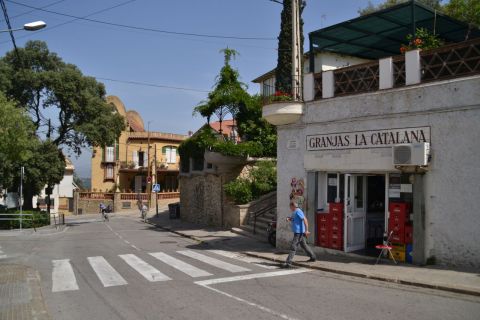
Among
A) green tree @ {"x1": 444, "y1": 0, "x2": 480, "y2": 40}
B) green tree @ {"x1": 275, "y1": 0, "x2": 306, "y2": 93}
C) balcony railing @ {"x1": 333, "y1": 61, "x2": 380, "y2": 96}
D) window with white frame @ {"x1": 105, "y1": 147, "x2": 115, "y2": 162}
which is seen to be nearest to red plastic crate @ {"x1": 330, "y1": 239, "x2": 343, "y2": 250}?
Result: balcony railing @ {"x1": 333, "y1": 61, "x2": 380, "y2": 96}

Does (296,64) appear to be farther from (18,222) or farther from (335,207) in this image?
(18,222)

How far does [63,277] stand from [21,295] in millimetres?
1953

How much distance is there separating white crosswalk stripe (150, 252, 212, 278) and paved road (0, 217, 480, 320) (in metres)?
0.02

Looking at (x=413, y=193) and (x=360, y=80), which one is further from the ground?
(x=360, y=80)

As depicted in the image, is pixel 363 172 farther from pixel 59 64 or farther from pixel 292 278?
pixel 59 64

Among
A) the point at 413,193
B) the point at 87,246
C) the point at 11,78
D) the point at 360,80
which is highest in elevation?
the point at 11,78

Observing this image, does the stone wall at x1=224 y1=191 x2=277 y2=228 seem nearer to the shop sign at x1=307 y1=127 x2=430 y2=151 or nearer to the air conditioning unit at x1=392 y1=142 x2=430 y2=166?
the shop sign at x1=307 y1=127 x2=430 y2=151

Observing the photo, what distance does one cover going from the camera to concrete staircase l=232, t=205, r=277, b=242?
18719 mm

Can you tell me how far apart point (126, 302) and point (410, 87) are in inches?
322

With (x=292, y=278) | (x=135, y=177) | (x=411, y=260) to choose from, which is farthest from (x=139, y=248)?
(x=135, y=177)

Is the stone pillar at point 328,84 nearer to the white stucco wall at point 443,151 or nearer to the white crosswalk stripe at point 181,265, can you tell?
the white stucco wall at point 443,151

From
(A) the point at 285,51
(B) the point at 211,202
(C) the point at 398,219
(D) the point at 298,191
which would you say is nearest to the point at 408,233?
(C) the point at 398,219

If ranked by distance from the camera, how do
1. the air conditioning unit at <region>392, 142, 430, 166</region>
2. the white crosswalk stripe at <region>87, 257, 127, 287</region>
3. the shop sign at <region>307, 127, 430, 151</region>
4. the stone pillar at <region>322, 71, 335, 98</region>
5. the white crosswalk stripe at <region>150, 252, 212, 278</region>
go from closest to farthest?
the white crosswalk stripe at <region>87, 257, 127, 287</region>, the air conditioning unit at <region>392, 142, 430, 166</region>, the white crosswalk stripe at <region>150, 252, 212, 278</region>, the shop sign at <region>307, 127, 430, 151</region>, the stone pillar at <region>322, 71, 335, 98</region>

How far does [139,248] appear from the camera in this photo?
16547mm
